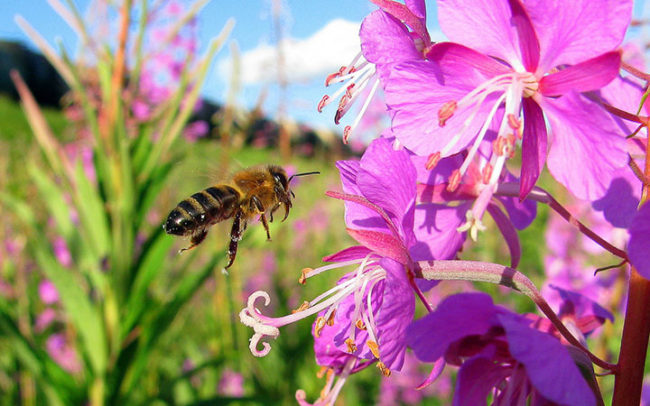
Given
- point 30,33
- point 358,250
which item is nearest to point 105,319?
point 30,33

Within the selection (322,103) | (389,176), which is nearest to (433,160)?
(389,176)

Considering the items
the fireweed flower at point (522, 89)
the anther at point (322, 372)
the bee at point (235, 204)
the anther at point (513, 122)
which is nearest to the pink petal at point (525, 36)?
the fireweed flower at point (522, 89)

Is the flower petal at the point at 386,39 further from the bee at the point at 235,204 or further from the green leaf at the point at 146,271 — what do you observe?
the green leaf at the point at 146,271

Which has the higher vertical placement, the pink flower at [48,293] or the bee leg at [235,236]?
the bee leg at [235,236]

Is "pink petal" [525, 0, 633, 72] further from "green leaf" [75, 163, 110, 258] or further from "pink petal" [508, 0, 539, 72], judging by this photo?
"green leaf" [75, 163, 110, 258]

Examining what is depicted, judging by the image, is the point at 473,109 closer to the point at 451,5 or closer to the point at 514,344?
the point at 451,5

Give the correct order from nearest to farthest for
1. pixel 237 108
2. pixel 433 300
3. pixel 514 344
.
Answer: pixel 514 344
pixel 237 108
pixel 433 300
